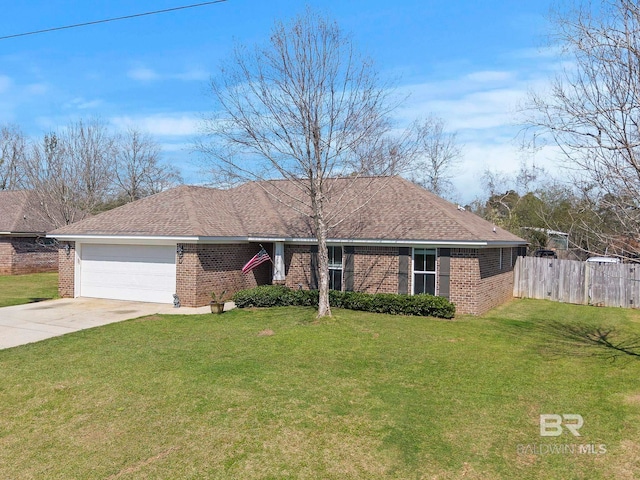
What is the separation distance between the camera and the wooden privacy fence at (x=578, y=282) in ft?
59.3

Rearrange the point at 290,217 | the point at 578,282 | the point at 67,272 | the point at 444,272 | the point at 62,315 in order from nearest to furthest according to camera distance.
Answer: the point at 62,315 < the point at 444,272 < the point at 67,272 < the point at 578,282 < the point at 290,217

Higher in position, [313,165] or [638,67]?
[638,67]

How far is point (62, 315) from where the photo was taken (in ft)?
46.7

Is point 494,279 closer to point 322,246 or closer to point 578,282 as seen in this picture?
point 578,282

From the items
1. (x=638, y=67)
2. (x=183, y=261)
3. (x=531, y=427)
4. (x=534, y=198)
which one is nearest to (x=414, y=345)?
(x=531, y=427)

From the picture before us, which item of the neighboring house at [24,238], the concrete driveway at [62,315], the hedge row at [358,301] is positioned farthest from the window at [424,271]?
the neighboring house at [24,238]

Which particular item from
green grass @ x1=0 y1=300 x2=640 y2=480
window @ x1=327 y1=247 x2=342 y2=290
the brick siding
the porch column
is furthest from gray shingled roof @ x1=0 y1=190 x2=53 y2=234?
window @ x1=327 y1=247 x2=342 y2=290

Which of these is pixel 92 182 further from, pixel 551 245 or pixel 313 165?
pixel 551 245

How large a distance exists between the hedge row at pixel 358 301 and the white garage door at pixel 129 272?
9.03 ft

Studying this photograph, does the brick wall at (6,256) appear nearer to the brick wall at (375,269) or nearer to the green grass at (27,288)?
the green grass at (27,288)

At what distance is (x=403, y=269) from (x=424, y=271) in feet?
2.23

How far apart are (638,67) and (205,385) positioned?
29.8 ft

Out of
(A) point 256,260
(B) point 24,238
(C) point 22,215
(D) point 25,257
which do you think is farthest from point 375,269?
(C) point 22,215

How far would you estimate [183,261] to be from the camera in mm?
16234
